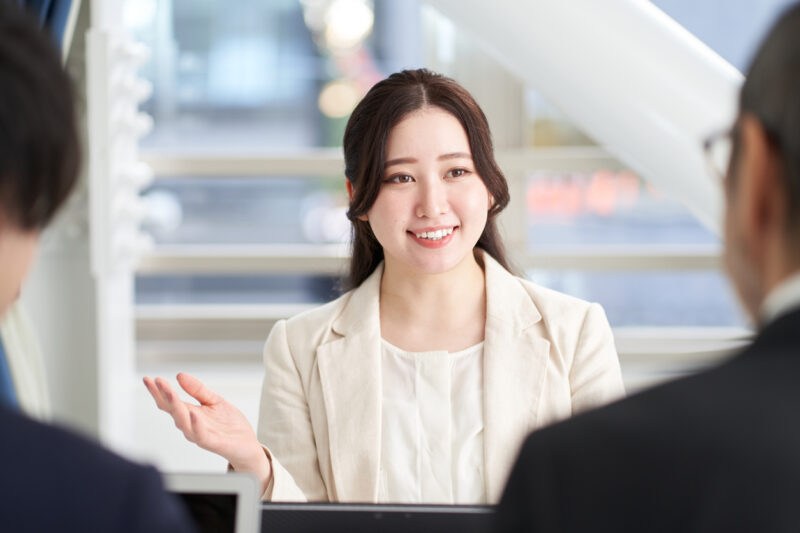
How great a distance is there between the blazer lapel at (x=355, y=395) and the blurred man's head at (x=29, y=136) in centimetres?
106

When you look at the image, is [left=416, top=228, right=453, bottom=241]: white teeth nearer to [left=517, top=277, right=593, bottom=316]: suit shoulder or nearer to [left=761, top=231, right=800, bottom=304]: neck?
[left=517, top=277, right=593, bottom=316]: suit shoulder

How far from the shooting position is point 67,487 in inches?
24.4

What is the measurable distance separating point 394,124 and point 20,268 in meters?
1.11

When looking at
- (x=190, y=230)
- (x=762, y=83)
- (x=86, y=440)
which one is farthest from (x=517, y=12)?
(x=190, y=230)

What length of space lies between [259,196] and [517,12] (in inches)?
71.6

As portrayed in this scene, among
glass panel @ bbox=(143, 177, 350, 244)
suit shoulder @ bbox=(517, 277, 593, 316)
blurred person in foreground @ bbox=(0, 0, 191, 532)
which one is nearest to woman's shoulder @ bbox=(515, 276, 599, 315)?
suit shoulder @ bbox=(517, 277, 593, 316)

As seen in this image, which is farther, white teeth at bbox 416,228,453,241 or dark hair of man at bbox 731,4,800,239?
white teeth at bbox 416,228,453,241

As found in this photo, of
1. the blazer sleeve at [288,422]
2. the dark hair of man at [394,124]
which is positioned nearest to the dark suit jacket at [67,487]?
the blazer sleeve at [288,422]

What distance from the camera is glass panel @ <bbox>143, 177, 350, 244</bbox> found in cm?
372

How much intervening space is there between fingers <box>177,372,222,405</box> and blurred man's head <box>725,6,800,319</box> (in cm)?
94

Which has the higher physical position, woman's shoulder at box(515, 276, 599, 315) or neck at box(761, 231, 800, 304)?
neck at box(761, 231, 800, 304)

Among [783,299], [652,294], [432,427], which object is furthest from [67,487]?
[652,294]

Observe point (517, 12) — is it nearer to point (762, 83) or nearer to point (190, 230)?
point (762, 83)

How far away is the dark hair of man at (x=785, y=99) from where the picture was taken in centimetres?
61
